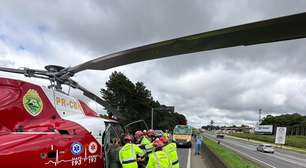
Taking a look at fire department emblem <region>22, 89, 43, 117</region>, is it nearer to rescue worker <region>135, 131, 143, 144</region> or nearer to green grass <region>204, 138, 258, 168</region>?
rescue worker <region>135, 131, 143, 144</region>

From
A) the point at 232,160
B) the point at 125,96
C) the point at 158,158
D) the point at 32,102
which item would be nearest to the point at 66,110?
the point at 32,102

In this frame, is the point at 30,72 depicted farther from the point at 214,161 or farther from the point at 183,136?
the point at 183,136

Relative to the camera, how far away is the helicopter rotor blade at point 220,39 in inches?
185

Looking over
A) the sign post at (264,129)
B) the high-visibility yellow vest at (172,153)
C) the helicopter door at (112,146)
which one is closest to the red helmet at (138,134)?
the helicopter door at (112,146)

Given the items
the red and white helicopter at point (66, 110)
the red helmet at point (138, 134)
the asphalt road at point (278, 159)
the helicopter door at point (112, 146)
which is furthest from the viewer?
the asphalt road at point (278, 159)

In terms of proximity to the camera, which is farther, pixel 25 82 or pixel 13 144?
pixel 25 82

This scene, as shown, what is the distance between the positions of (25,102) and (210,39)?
3147 mm

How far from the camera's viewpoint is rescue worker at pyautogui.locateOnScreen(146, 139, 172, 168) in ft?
24.9

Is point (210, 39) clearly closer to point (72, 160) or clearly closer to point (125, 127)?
point (72, 160)

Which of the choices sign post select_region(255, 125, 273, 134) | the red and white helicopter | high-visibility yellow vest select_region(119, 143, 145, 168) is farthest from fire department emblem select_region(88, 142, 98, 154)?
sign post select_region(255, 125, 273, 134)

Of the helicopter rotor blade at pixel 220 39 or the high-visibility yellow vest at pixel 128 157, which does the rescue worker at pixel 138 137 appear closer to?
the high-visibility yellow vest at pixel 128 157

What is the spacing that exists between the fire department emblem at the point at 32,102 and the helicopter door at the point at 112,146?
5.24ft

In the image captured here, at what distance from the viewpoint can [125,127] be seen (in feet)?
32.8

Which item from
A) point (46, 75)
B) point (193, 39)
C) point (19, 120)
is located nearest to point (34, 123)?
point (19, 120)
